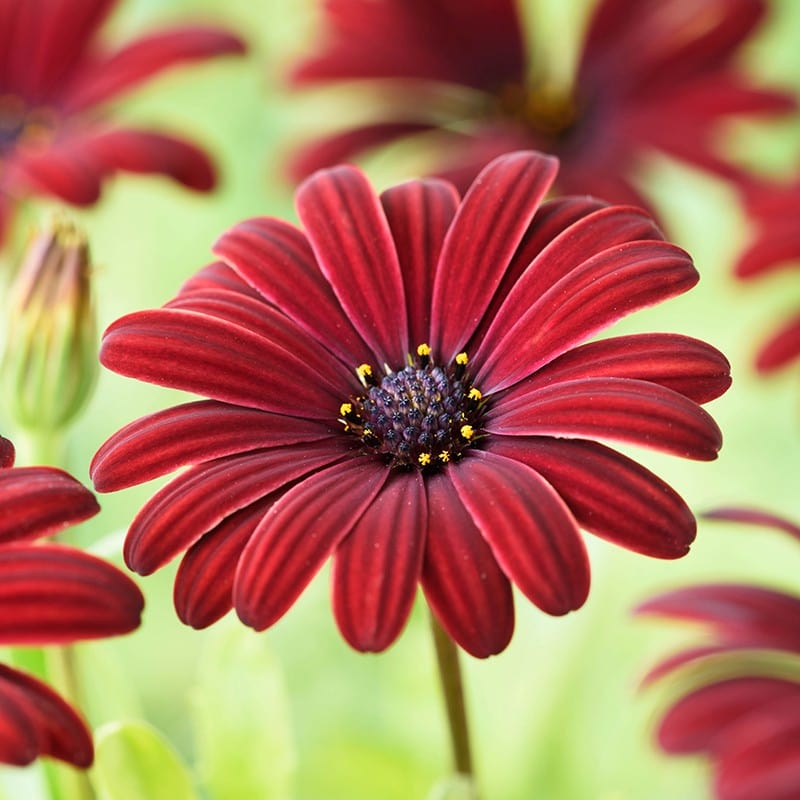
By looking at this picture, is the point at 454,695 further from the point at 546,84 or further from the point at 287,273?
the point at 546,84

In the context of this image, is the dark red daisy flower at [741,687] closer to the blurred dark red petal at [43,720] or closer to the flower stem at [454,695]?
the flower stem at [454,695]

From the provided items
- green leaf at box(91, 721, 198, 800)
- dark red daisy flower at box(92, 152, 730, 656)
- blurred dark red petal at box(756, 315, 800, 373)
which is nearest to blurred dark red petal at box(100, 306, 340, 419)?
dark red daisy flower at box(92, 152, 730, 656)

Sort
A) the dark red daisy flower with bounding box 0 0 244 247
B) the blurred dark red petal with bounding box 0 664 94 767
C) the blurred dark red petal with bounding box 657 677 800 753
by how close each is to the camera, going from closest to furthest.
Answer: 1. the blurred dark red petal with bounding box 0 664 94 767
2. the blurred dark red petal with bounding box 657 677 800 753
3. the dark red daisy flower with bounding box 0 0 244 247

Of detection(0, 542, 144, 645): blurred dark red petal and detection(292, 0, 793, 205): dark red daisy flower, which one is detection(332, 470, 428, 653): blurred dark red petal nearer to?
detection(0, 542, 144, 645): blurred dark red petal

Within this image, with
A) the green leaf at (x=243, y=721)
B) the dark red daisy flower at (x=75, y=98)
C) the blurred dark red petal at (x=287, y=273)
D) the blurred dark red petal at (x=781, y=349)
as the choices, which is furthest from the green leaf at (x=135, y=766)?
the blurred dark red petal at (x=781, y=349)

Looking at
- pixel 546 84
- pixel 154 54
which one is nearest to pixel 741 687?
pixel 154 54

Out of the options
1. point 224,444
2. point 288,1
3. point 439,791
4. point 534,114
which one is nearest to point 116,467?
point 224,444
